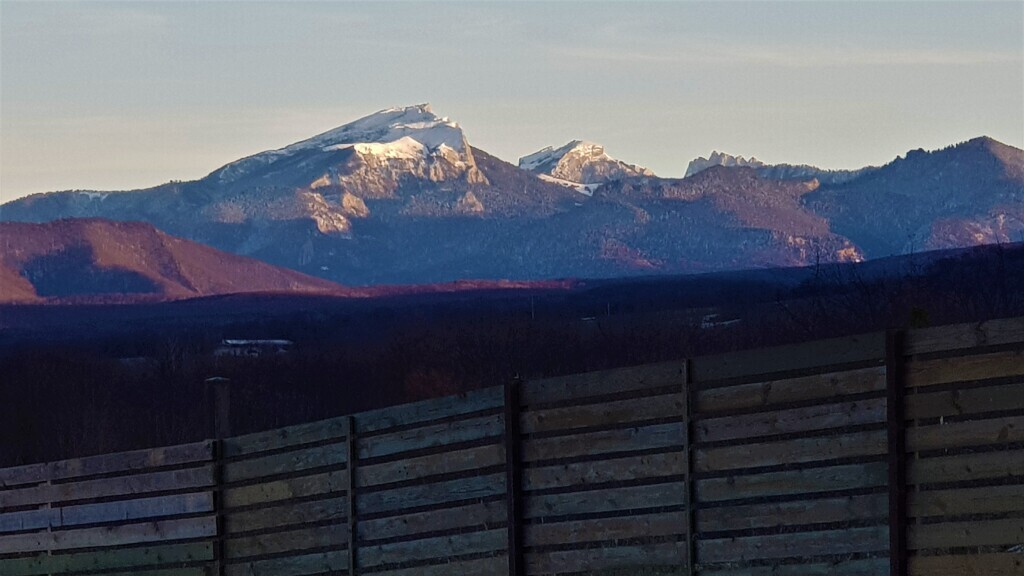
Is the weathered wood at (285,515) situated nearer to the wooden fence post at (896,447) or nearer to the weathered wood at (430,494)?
the weathered wood at (430,494)

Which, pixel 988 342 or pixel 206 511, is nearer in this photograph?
pixel 988 342

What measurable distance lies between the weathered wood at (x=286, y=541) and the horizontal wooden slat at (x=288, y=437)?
69cm

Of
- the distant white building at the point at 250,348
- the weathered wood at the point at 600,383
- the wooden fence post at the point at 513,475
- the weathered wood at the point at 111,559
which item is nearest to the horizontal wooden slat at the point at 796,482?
the weathered wood at the point at 600,383

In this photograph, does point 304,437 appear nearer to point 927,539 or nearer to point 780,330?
point 927,539

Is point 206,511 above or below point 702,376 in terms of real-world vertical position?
below

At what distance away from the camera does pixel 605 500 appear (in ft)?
42.7

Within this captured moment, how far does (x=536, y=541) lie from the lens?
44.5 ft

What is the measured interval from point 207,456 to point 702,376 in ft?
18.5

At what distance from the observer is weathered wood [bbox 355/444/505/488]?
1386cm

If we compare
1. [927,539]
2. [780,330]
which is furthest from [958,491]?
[780,330]

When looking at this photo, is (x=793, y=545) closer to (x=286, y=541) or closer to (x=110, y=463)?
(x=286, y=541)

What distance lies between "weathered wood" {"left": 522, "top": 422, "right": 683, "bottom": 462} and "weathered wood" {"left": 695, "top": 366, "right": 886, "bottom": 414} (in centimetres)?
31

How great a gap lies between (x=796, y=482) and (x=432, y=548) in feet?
11.3

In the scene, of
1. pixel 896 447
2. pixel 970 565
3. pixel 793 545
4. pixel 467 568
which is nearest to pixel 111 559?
pixel 467 568
